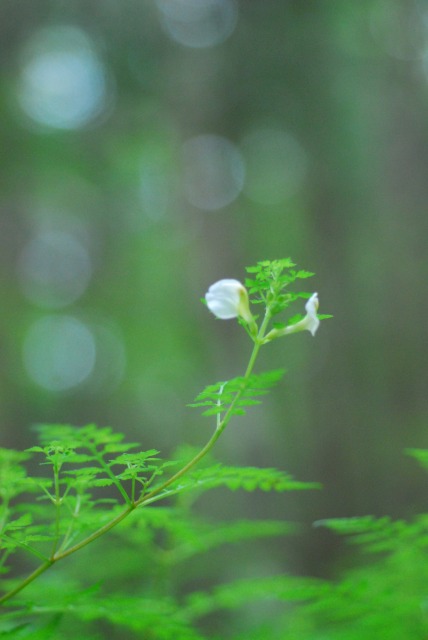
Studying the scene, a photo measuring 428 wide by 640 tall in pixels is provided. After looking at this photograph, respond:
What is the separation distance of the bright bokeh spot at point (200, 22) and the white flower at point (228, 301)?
6.56m

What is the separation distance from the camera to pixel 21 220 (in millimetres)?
12297

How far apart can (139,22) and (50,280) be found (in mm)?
7621

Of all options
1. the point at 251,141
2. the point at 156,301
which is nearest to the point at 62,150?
the point at 251,141

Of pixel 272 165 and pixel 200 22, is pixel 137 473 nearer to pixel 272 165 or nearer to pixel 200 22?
pixel 200 22

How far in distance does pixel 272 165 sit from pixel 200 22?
8.97 ft

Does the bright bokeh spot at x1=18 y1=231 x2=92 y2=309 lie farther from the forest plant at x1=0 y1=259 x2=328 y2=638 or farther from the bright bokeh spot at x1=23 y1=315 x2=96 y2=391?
the forest plant at x1=0 y1=259 x2=328 y2=638

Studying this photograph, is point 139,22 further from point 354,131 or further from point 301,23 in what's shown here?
point 354,131

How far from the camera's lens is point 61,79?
9078 mm

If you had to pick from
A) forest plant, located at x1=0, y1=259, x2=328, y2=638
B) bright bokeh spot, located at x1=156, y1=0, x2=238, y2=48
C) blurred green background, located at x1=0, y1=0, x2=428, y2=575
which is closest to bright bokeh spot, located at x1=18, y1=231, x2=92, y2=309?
blurred green background, located at x1=0, y1=0, x2=428, y2=575

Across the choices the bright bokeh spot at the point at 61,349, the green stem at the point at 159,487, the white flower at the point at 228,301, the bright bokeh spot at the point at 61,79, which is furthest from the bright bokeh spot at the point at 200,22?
the bright bokeh spot at the point at 61,349

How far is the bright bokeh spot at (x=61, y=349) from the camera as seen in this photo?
46.5 ft

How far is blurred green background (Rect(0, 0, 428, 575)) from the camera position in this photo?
22.5 feet

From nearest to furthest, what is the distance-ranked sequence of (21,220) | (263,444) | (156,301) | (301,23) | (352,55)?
1. (301,23)
2. (352,55)
3. (263,444)
4. (21,220)
5. (156,301)

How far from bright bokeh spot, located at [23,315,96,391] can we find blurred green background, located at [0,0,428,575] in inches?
179
